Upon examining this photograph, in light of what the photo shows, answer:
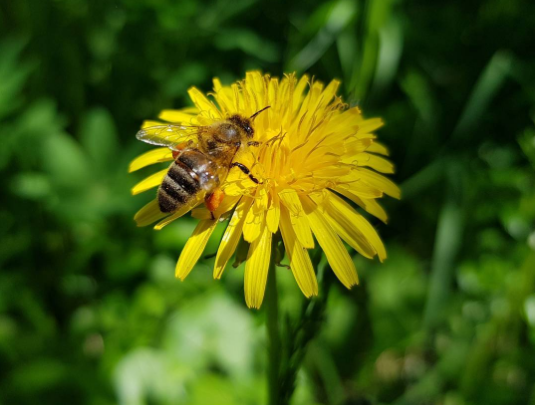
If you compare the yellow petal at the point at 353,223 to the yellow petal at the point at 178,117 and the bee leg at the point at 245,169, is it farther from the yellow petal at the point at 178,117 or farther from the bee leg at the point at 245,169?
the yellow petal at the point at 178,117

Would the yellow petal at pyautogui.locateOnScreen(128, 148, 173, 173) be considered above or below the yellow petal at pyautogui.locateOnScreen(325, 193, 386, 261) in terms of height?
above

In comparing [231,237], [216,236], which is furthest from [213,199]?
[216,236]

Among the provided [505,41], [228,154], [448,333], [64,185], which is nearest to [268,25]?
[505,41]

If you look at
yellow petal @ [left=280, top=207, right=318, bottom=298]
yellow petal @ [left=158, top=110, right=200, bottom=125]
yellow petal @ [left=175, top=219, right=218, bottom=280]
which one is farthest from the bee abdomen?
yellow petal @ [left=158, top=110, right=200, bottom=125]

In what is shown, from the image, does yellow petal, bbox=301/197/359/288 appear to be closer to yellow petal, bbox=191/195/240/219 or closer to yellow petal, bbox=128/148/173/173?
yellow petal, bbox=191/195/240/219

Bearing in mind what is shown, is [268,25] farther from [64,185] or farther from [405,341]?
[405,341]

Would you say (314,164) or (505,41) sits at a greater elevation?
(314,164)

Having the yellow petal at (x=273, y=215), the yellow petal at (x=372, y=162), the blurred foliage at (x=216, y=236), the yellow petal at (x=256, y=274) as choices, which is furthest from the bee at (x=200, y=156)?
the blurred foliage at (x=216, y=236)
